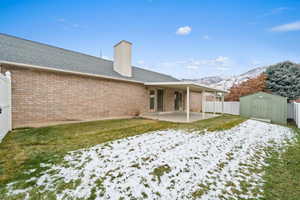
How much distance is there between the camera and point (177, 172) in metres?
2.54

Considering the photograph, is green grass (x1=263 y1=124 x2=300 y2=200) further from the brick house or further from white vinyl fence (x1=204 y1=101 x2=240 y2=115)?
white vinyl fence (x1=204 y1=101 x2=240 y2=115)

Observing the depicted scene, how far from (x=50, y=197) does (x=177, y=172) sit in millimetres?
2000

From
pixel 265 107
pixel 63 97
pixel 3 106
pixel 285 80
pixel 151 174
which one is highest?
pixel 285 80

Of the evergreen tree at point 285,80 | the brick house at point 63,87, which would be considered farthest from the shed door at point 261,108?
the brick house at point 63,87

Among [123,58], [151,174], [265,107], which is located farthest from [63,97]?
[265,107]

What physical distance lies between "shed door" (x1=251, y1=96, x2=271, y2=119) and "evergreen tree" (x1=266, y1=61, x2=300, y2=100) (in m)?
7.35

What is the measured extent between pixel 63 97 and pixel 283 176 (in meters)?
7.97

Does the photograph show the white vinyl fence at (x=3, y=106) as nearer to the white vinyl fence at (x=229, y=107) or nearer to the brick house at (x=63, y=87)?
the brick house at (x=63, y=87)

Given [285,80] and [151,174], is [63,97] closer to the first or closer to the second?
[151,174]

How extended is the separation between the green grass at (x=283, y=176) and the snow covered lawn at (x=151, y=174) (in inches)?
5.9

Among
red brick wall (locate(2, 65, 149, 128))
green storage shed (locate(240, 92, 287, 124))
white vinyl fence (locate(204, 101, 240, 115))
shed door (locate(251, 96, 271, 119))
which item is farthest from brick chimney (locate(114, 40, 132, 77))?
shed door (locate(251, 96, 271, 119))

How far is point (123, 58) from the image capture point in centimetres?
1035

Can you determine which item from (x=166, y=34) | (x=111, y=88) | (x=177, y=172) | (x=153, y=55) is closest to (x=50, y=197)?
(x=177, y=172)

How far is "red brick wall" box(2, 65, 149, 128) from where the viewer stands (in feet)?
17.5
